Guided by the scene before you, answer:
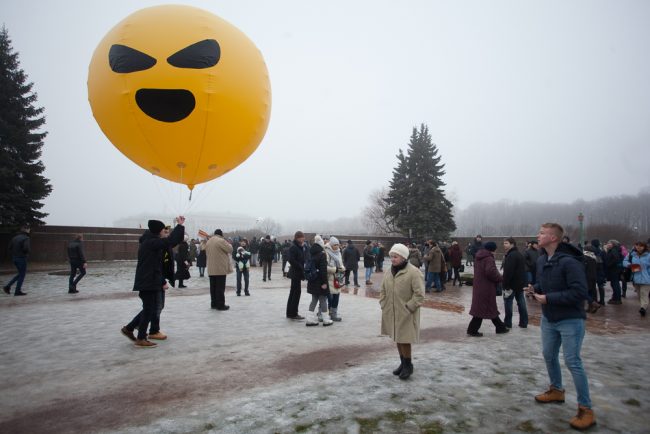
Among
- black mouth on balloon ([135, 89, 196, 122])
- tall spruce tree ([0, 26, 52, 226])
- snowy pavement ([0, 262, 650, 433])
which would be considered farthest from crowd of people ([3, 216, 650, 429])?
tall spruce tree ([0, 26, 52, 226])

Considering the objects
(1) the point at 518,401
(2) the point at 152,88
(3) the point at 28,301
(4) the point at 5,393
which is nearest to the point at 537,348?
(1) the point at 518,401

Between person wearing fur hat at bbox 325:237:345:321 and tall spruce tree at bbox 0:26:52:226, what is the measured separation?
22795 millimetres

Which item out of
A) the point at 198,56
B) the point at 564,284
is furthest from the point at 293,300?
the point at 564,284

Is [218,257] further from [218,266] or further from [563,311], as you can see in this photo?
[563,311]

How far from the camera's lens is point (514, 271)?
7574 mm

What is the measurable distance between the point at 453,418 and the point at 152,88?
267 inches

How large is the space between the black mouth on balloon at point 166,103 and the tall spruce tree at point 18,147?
21.2m

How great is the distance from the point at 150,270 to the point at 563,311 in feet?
19.2

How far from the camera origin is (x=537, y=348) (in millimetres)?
6117

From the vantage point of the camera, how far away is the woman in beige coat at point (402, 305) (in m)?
4.68

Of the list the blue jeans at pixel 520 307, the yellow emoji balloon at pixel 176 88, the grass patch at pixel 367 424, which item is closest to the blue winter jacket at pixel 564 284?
the grass patch at pixel 367 424

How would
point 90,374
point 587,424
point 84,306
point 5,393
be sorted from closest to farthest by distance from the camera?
point 587,424 < point 5,393 < point 90,374 < point 84,306

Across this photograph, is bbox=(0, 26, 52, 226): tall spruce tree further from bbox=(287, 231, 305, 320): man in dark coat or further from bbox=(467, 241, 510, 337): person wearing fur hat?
bbox=(467, 241, 510, 337): person wearing fur hat

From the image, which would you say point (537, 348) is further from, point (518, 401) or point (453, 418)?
point (453, 418)
